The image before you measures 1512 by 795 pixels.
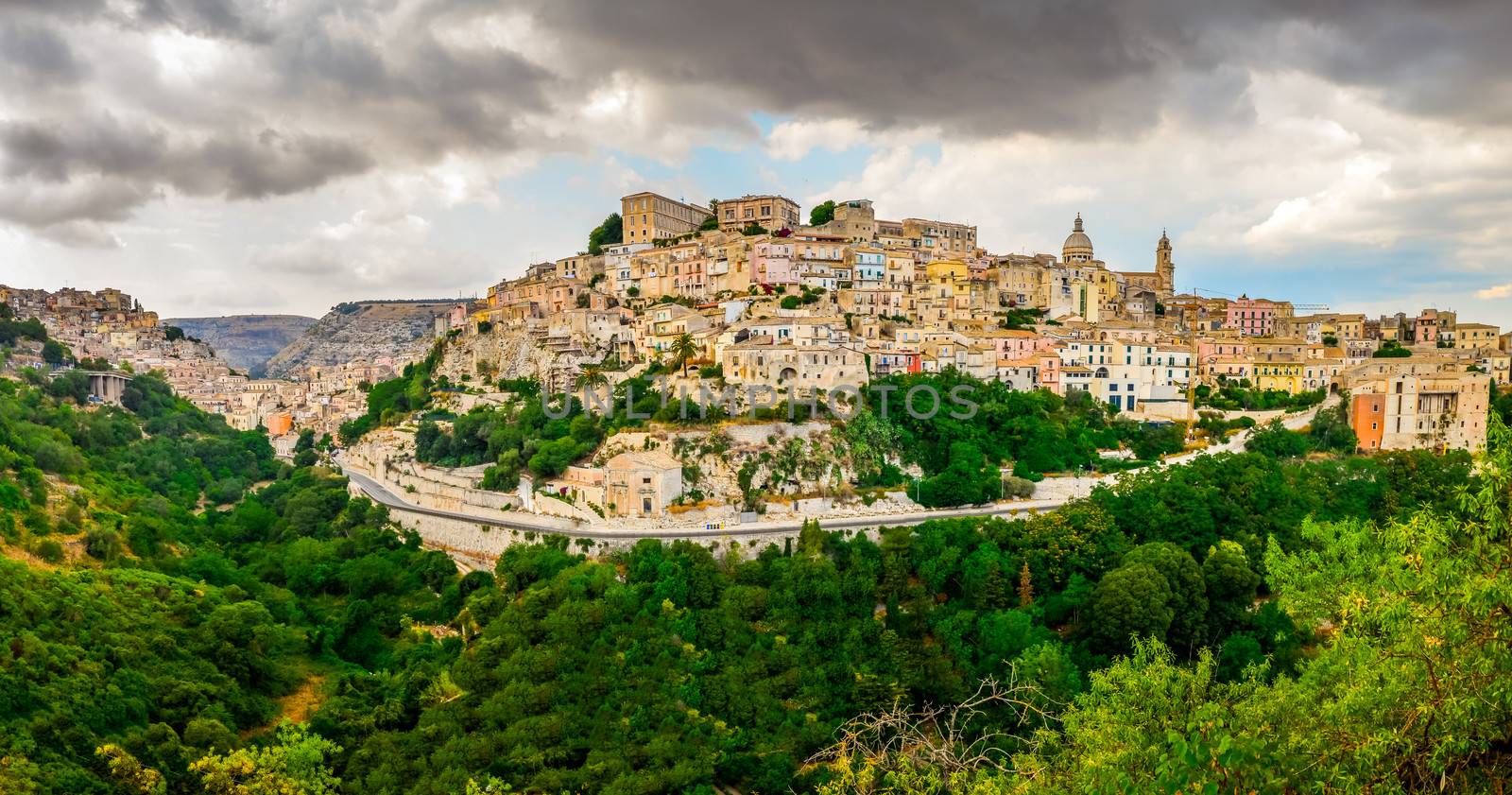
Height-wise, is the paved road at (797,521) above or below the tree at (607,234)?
below

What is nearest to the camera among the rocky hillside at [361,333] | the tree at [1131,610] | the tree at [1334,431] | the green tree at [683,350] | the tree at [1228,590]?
the tree at [1131,610]

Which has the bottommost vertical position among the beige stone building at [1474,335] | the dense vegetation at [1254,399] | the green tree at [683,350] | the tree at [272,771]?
the tree at [272,771]

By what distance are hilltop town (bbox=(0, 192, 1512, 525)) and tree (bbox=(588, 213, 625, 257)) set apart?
0.24 metres

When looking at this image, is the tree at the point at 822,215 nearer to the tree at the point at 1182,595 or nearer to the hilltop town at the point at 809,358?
the hilltop town at the point at 809,358

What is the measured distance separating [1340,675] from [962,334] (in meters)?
34.7

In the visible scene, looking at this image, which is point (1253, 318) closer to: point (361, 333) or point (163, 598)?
point (163, 598)

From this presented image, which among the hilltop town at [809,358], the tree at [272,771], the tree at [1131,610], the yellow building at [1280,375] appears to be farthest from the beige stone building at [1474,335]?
the tree at [272,771]

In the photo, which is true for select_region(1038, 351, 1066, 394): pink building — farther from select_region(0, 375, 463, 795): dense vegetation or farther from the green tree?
select_region(0, 375, 463, 795): dense vegetation

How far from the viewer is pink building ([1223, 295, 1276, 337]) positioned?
180ft

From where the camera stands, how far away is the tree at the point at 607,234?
195ft

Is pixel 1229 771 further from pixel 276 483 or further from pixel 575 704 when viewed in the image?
pixel 276 483

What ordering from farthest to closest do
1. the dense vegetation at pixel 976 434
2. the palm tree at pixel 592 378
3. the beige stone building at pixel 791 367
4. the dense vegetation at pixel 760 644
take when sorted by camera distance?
1. the palm tree at pixel 592 378
2. the beige stone building at pixel 791 367
3. the dense vegetation at pixel 976 434
4. the dense vegetation at pixel 760 644

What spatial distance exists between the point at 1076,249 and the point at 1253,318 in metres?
11.7

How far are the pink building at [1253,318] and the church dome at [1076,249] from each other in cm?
963
